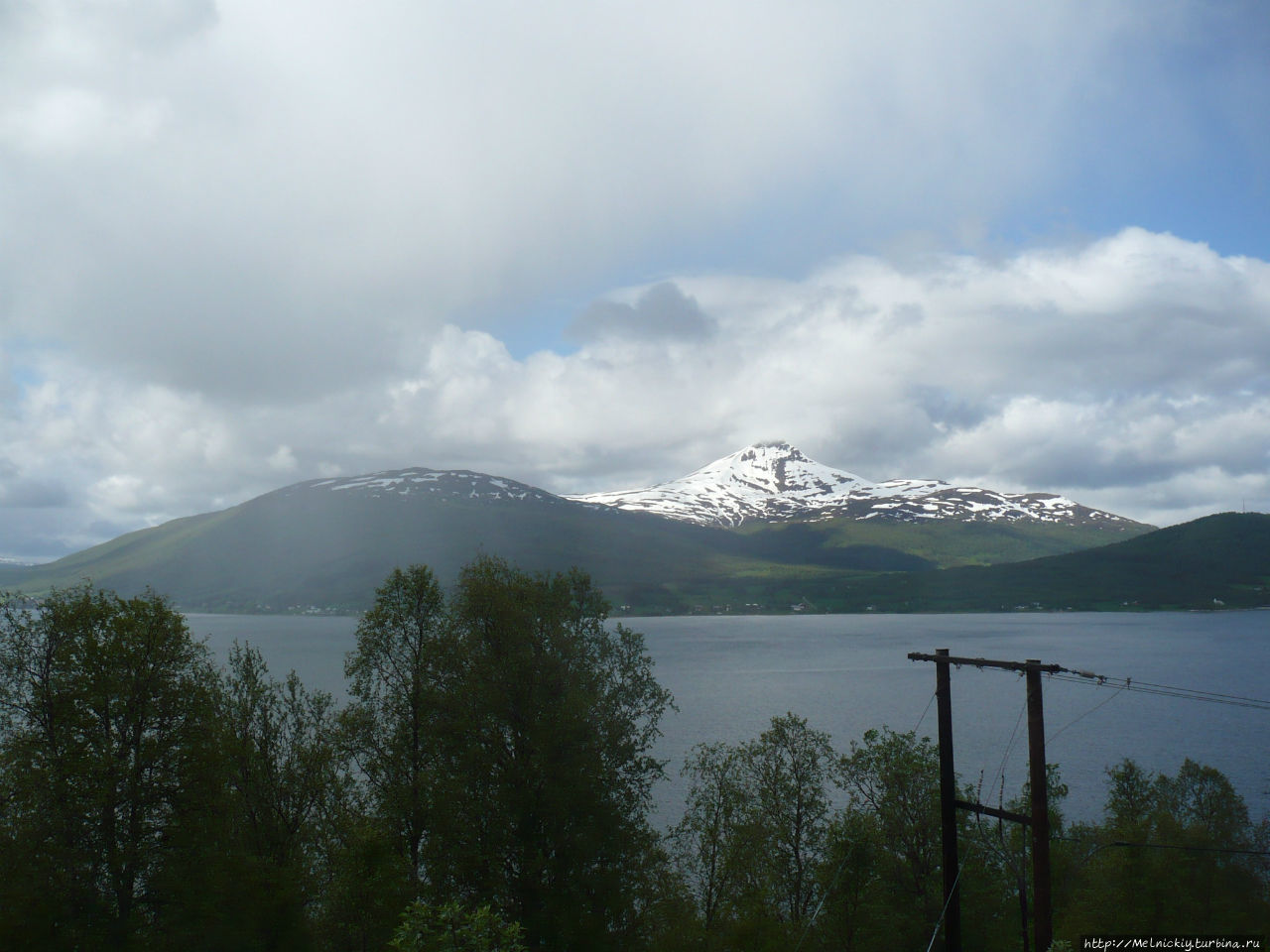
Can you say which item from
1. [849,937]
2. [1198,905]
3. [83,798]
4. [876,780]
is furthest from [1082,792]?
[83,798]

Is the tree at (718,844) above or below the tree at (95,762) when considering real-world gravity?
below

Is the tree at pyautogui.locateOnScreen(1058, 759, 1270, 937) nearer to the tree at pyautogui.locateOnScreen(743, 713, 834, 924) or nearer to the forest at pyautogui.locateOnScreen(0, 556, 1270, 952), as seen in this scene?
the forest at pyautogui.locateOnScreen(0, 556, 1270, 952)

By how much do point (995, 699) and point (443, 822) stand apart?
103 metres

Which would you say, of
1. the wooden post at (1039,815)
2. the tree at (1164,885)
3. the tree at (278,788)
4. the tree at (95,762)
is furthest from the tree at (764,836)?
the tree at (95,762)

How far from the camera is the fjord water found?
6769 cm

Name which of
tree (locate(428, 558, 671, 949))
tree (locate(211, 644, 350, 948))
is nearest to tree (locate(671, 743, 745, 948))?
tree (locate(428, 558, 671, 949))

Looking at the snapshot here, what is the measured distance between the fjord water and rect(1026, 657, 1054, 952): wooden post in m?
21.4

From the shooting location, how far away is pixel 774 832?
3719 cm

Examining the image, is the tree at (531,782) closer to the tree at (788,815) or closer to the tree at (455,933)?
the tree at (455,933)

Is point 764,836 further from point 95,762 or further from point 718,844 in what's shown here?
point 95,762

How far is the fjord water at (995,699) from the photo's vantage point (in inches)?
2665

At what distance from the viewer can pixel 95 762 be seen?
60.1 feet

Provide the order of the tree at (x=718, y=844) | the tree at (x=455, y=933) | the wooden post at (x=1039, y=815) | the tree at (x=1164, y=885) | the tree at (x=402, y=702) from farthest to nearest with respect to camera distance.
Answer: the tree at (x=718, y=844) < the tree at (x=1164, y=885) < the tree at (x=402, y=702) < the wooden post at (x=1039, y=815) < the tree at (x=455, y=933)

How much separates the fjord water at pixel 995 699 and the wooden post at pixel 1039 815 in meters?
21.4
